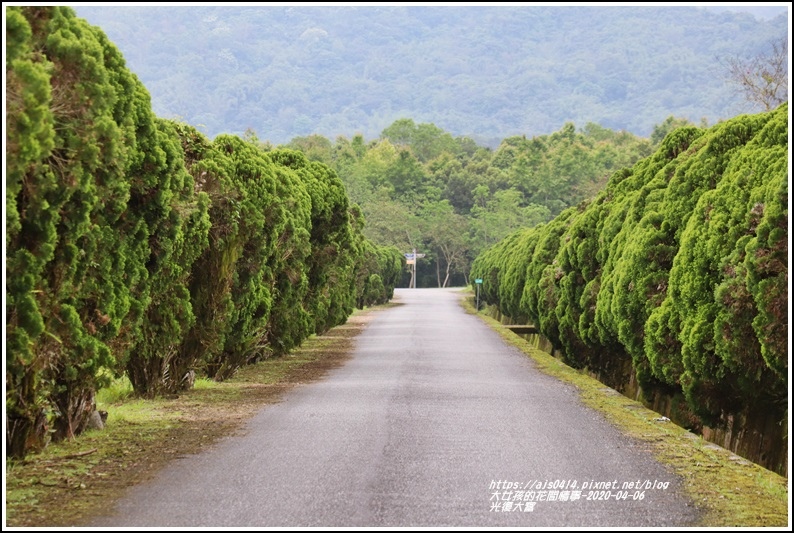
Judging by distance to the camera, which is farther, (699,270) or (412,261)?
(412,261)

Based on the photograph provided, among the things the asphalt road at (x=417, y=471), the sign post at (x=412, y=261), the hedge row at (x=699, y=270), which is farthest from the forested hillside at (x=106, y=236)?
the sign post at (x=412, y=261)

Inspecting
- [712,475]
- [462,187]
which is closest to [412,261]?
[462,187]

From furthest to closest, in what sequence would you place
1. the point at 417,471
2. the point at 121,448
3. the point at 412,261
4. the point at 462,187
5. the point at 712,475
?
the point at 462,187 < the point at 412,261 < the point at 121,448 < the point at 712,475 < the point at 417,471

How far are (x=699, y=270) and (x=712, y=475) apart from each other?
3560 mm

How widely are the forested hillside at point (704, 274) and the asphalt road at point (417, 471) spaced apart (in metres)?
1.20

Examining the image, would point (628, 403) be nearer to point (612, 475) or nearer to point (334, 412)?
point (334, 412)

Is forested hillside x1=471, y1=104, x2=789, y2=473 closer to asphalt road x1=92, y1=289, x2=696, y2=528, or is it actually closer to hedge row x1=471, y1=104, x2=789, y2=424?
hedge row x1=471, y1=104, x2=789, y2=424

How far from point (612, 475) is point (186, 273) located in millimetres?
7123

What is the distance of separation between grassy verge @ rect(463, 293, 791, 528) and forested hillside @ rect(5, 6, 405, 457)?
16.4ft

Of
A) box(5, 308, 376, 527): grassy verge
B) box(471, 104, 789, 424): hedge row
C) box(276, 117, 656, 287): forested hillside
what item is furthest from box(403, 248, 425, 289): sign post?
box(5, 308, 376, 527): grassy verge

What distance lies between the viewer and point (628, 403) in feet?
50.4

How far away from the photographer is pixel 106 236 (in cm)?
1018

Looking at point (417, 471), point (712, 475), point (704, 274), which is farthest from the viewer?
point (704, 274)

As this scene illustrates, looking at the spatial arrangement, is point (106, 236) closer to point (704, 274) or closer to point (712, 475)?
point (712, 475)
